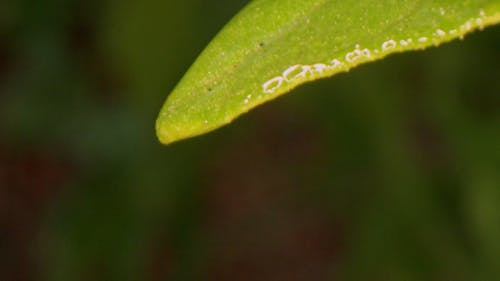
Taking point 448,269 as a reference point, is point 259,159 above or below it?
below

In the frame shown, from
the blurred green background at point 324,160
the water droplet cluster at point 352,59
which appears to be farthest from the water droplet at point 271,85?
the blurred green background at point 324,160

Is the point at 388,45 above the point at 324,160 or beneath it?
above

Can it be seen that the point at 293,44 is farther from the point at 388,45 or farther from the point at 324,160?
the point at 324,160

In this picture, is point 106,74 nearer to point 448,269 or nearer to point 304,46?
point 448,269

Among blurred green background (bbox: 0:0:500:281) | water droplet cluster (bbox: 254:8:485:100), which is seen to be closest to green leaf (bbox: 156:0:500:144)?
water droplet cluster (bbox: 254:8:485:100)

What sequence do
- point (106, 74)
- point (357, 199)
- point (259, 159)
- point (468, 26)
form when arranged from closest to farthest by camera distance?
point (468, 26) < point (357, 199) < point (106, 74) < point (259, 159)

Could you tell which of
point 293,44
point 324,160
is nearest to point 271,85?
point 293,44

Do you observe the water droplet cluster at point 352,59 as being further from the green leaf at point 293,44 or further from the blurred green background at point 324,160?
the blurred green background at point 324,160

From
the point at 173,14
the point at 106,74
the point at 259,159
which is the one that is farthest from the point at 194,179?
the point at 259,159
